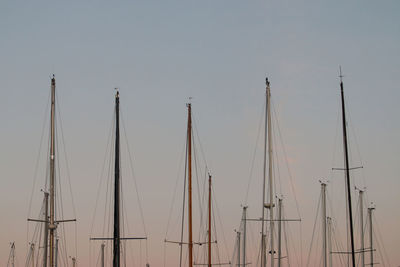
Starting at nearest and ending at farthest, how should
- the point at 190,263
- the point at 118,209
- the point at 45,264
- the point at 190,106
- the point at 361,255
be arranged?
the point at 118,209
the point at 190,263
the point at 190,106
the point at 45,264
the point at 361,255

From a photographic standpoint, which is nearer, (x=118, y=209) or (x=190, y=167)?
(x=118, y=209)

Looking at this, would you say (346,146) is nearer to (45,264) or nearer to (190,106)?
(190,106)

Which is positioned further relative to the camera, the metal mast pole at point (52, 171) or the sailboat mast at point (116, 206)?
the metal mast pole at point (52, 171)

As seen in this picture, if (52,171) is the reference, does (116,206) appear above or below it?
below

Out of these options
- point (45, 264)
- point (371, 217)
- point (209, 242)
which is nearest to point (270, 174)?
point (209, 242)

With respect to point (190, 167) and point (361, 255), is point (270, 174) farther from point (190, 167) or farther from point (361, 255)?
point (361, 255)

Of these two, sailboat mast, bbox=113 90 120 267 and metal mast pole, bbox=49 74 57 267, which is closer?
sailboat mast, bbox=113 90 120 267

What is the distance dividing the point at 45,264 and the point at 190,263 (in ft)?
56.0

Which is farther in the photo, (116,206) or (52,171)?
(52,171)

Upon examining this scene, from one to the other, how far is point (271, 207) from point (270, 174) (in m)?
2.38

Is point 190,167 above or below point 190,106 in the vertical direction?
below

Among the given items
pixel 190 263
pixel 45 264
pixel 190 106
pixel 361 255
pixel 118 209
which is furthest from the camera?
pixel 361 255

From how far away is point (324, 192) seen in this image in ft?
282

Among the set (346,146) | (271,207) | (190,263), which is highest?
(346,146)
